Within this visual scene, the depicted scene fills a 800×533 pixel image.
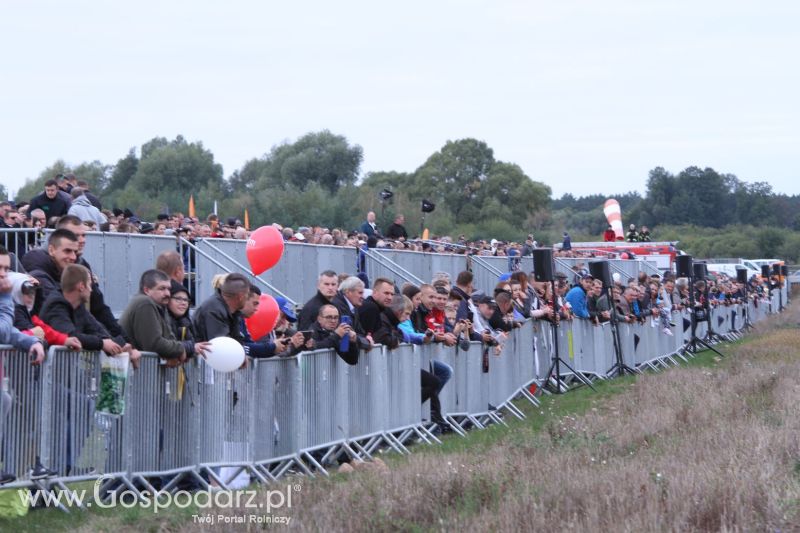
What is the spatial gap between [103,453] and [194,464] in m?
0.96

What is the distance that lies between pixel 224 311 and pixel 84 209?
672cm

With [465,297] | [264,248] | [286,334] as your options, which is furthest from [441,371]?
[264,248]

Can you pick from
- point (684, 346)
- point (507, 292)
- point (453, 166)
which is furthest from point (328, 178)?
point (507, 292)

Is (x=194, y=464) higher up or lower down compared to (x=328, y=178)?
lower down

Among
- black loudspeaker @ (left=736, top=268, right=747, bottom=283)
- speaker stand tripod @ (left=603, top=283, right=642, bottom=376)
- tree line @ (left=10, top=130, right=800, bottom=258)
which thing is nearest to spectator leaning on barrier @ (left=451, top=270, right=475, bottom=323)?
speaker stand tripod @ (left=603, top=283, right=642, bottom=376)

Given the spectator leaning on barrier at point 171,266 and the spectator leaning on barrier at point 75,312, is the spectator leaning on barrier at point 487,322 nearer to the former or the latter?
the spectator leaning on barrier at point 171,266

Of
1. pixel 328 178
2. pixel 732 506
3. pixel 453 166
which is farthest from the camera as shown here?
pixel 453 166

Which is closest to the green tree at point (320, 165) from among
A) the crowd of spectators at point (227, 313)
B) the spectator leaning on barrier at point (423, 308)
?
the crowd of spectators at point (227, 313)

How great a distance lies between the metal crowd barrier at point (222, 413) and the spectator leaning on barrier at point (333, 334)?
0.10 meters

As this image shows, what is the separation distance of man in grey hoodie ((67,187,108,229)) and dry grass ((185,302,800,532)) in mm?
6936

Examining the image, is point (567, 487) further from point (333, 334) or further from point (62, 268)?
point (62, 268)

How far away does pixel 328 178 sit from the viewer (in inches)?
3157

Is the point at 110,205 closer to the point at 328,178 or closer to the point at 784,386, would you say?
the point at 328,178

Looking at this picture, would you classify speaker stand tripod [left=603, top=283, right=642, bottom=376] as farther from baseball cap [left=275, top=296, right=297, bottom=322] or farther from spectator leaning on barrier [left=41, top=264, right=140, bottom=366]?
spectator leaning on barrier [left=41, top=264, right=140, bottom=366]
